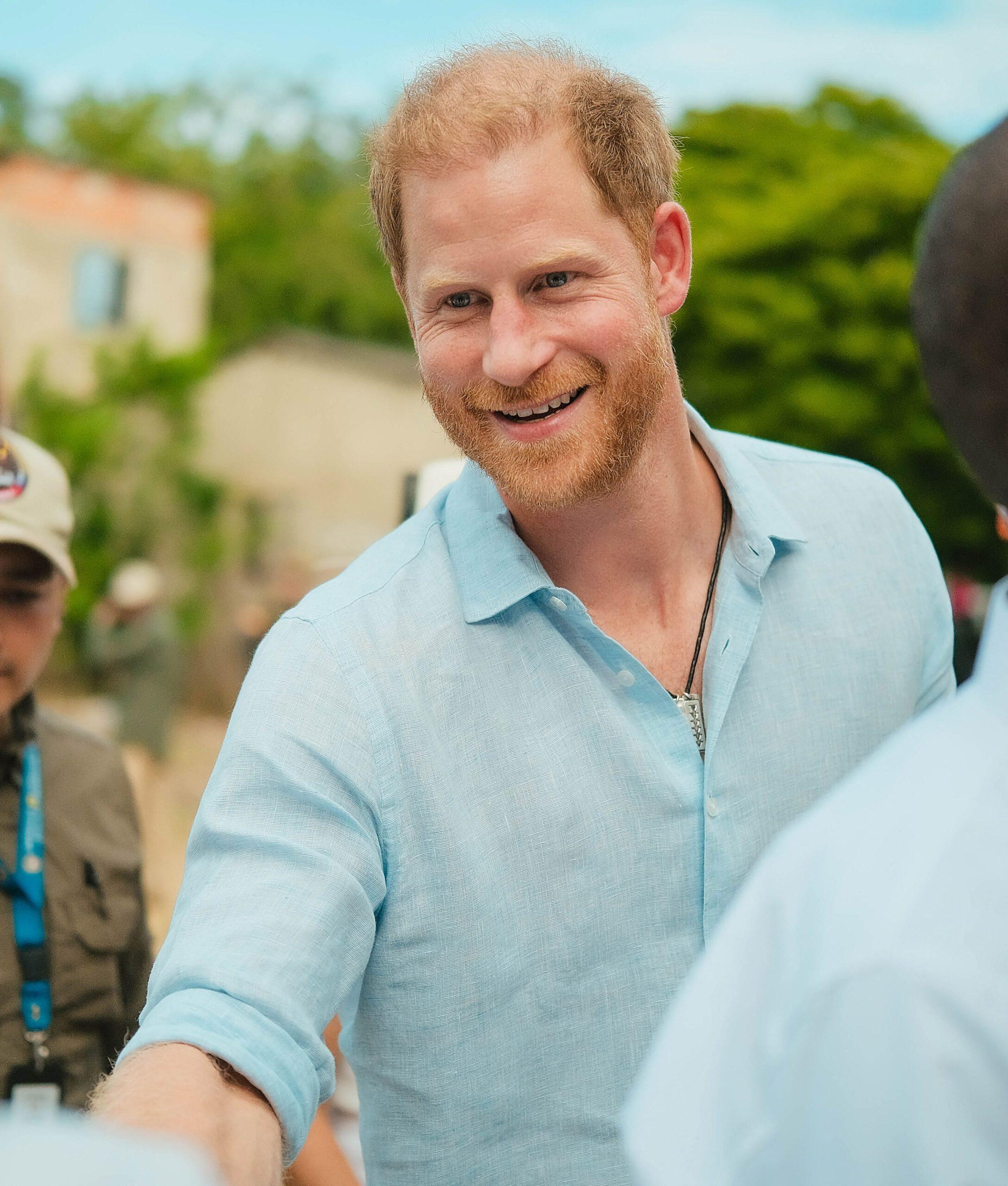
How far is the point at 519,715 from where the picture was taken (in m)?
1.81

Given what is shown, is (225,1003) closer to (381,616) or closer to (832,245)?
(381,616)

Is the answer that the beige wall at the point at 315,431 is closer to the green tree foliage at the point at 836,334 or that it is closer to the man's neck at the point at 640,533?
the green tree foliage at the point at 836,334

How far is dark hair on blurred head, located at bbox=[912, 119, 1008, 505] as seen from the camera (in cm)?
93

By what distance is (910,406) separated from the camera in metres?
20.1

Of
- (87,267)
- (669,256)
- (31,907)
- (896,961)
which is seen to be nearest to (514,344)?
(669,256)

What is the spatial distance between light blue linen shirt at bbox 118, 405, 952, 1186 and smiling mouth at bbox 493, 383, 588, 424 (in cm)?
17

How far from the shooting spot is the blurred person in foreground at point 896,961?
0.81m

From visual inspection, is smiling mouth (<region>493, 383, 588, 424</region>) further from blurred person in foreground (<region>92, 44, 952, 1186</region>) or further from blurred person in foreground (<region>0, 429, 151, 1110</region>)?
blurred person in foreground (<region>0, 429, 151, 1110</region>)

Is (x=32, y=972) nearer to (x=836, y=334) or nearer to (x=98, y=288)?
(x=836, y=334)

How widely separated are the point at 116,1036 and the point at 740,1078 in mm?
2073

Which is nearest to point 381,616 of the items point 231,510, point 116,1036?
point 116,1036

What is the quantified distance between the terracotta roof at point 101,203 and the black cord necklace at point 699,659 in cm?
2056

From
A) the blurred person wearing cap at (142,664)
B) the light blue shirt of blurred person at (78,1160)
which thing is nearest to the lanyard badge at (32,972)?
the light blue shirt of blurred person at (78,1160)

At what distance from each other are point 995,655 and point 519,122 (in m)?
1.14
